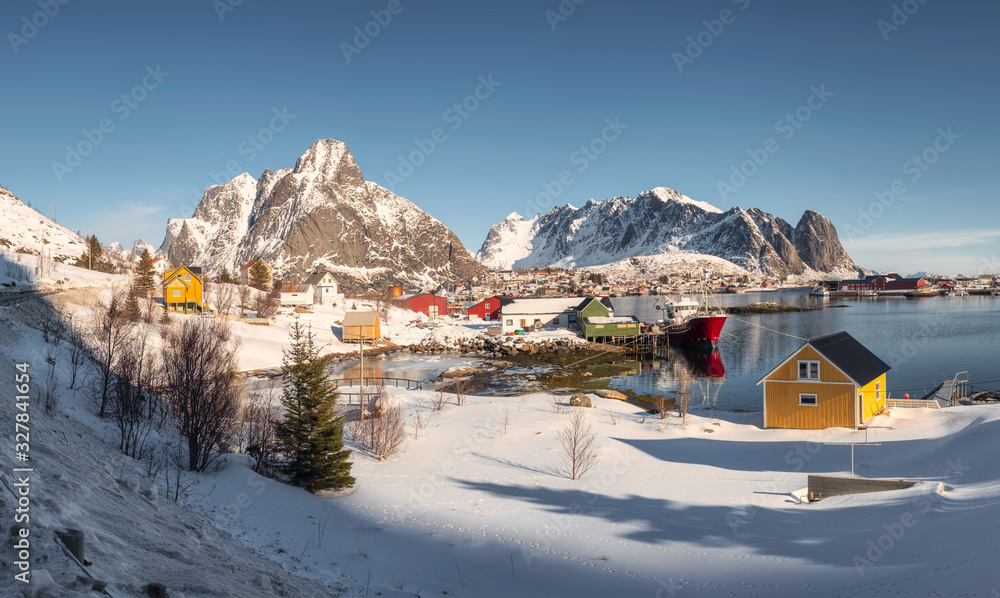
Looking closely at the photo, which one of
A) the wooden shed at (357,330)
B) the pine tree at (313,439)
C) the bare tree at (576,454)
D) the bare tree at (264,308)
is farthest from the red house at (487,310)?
the pine tree at (313,439)

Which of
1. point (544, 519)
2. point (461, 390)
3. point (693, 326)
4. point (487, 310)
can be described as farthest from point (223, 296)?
point (544, 519)

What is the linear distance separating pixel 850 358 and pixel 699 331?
40353 mm

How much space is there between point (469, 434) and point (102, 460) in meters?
14.8

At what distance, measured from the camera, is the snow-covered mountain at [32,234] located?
66.4 metres

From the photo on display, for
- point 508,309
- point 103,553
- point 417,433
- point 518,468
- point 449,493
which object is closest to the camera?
point 103,553

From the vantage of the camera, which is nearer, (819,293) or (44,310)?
(44,310)

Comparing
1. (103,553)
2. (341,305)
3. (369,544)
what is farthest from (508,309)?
(103,553)

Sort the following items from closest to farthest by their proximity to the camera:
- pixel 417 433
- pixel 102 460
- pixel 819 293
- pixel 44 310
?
pixel 102 460
pixel 417 433
pixel 44 310
pixel 819 293

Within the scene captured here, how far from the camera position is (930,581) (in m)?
8.57

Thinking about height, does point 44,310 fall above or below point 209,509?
above

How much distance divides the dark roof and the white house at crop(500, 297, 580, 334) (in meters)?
48.4

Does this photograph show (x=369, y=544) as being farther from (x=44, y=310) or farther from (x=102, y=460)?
(x=44, y=310)

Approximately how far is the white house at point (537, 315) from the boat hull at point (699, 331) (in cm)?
1445

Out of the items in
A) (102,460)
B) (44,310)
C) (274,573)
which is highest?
(44,310)
